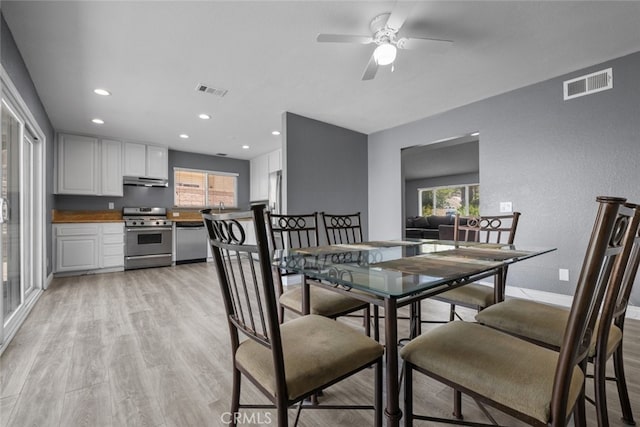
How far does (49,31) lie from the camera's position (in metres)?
2.07

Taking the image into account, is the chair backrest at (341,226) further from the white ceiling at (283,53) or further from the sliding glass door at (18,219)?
the sliding glass door at (18,219)

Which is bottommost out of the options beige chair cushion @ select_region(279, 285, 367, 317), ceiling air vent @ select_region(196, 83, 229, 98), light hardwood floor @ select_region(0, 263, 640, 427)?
light hardwood floor @ select_region(0, 263, 640, 427)

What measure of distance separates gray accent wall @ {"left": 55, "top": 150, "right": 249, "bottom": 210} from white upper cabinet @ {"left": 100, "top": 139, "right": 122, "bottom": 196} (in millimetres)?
387

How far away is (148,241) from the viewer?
489 cm

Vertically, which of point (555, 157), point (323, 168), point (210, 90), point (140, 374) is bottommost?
point (140, 374)

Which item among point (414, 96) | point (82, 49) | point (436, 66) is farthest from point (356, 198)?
point (82, 49)

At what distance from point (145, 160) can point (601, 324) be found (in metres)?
6.07

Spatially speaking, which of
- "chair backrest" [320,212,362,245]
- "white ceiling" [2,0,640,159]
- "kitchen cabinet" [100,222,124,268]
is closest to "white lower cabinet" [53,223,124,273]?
"kitchen cabinet" [100,222,124,268]

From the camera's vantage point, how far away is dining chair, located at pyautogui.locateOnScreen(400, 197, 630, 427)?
2.20 feet

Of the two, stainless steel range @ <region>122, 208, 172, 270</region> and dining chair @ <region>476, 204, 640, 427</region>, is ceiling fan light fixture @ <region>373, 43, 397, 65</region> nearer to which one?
dining chair @ <region>476, 204, 640, 427</region>

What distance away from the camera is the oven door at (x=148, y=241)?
4727 millimetres

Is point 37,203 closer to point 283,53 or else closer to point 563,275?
point 283,53

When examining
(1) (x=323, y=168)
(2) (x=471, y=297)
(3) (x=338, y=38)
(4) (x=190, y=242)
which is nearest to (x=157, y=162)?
(4) (x=190, y=242)

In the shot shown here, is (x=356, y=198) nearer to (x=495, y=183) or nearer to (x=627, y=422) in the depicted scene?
(x=495, y=183)
